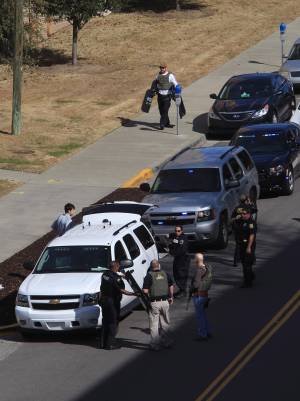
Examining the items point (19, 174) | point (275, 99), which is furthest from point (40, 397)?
point (275, 99)

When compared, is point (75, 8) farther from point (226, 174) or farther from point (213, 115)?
point (226, 174)

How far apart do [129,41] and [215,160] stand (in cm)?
2250

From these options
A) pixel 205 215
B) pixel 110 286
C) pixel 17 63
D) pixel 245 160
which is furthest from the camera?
pixel 17 63

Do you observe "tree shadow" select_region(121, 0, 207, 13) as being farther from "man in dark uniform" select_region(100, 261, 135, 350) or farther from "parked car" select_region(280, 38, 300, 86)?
"man in dark uniform" select_region(100, 261, 135, 350)

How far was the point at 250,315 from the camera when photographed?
18406mm

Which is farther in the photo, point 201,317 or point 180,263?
point 180,263

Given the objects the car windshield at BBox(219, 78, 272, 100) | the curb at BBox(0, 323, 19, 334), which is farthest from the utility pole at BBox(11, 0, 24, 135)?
the curb at BBox(0, 323, 19, 334)

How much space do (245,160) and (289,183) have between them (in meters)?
1.80

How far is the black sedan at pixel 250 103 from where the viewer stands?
3266 centimetres

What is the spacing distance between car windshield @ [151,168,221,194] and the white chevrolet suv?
3.14m

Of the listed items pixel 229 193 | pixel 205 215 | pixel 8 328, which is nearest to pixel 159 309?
pixel 8 328

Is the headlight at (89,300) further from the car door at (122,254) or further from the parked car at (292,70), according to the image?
the parked car at (292,70)

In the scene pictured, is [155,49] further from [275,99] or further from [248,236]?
[248,236]

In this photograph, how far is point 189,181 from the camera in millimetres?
24250
